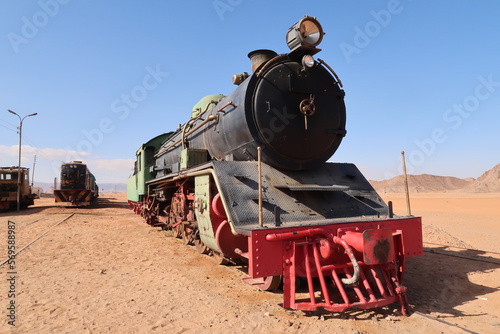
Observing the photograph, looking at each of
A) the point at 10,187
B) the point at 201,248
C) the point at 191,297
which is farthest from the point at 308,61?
the point at 10,187

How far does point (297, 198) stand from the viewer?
4730 mm

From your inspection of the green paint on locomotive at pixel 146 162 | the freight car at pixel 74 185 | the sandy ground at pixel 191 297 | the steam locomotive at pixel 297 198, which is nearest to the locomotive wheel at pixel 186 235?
the sandy ground at pixel 191 297

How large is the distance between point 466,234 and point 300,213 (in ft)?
31.2

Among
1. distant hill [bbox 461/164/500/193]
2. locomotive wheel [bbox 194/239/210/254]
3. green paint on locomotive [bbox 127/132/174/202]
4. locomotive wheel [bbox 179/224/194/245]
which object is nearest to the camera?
locomotive wheel [bbox 194/239/210/254]

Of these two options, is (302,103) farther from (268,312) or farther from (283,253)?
(268,312)

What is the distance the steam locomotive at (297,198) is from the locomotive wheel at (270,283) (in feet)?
0.05

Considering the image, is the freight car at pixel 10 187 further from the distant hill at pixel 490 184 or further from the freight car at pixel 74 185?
the distant hill at pixel 490 184

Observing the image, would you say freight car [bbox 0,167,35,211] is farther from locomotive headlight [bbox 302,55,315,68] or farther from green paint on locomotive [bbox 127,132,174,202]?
locomotive headlight [bbox 302,55,315,68]

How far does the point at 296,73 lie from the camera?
17.1ft

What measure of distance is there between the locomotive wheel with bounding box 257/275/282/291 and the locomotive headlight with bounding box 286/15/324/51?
3.56 m

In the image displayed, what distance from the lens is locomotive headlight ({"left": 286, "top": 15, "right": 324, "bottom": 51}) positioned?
4.95 m

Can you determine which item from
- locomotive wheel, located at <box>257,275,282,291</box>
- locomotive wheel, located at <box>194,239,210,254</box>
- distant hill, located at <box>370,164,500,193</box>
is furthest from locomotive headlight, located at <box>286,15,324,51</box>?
distant hill, located at <box>370,164,500,193</box>

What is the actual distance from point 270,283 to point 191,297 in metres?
1.11

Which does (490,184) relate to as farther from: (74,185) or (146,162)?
(146,162)
